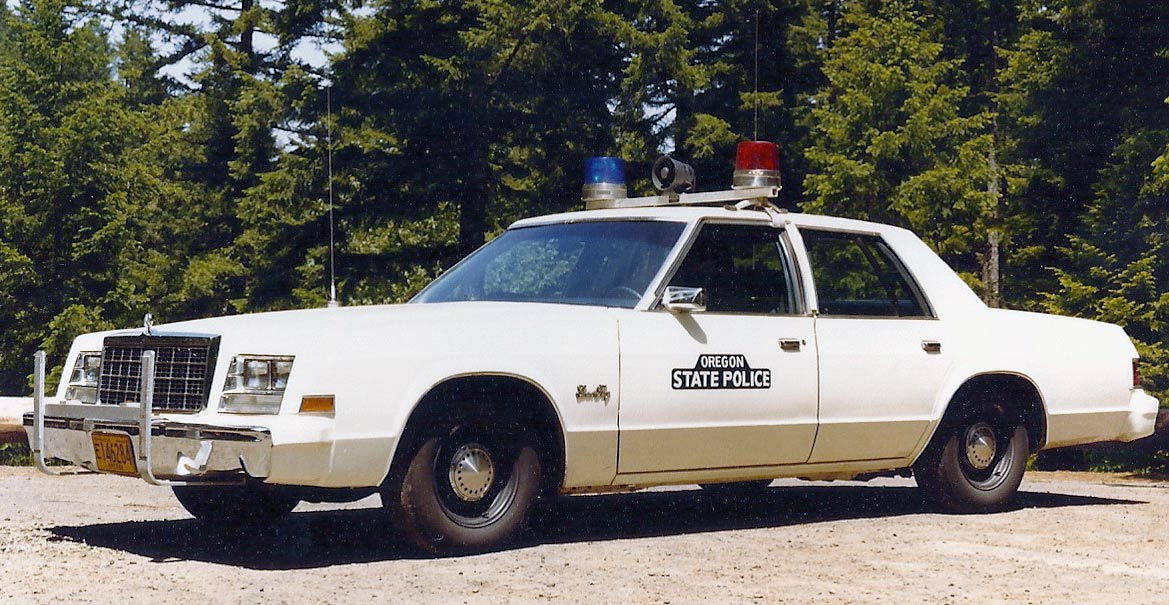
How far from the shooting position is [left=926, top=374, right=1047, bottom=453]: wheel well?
9.34 meters

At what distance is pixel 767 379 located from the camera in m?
8.31

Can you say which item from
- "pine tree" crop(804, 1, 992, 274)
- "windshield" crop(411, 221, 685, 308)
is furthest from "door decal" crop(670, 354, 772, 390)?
"pine tree" crop(804, 1, 992, 274)

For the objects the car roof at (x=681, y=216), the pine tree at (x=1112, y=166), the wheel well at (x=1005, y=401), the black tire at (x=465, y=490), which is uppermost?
the pine tree at (x=1112, y=166)

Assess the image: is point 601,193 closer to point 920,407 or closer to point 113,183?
point 920,407

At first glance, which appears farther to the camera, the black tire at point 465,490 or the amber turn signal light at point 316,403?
the black tire at point 465,490

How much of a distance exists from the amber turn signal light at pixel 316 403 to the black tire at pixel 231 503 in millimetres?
1629

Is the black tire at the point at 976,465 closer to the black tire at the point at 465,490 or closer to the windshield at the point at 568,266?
the windshield at the point at 568,266

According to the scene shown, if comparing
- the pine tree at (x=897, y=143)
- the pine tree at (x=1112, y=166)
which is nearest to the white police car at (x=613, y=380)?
the pine tree at (x=1112, y=166)

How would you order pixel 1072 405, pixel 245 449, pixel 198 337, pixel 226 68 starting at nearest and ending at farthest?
pixel 245 449
pixel 198 337
pixel 1072 405
pixel 226 68

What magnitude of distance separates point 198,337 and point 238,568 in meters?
1.06

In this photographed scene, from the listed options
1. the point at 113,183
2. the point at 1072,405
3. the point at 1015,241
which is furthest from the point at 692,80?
the point at 1072,405

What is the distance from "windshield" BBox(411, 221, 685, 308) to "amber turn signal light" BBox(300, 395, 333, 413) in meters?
1.65

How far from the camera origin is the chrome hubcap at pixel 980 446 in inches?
372

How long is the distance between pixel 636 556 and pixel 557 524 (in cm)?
141
